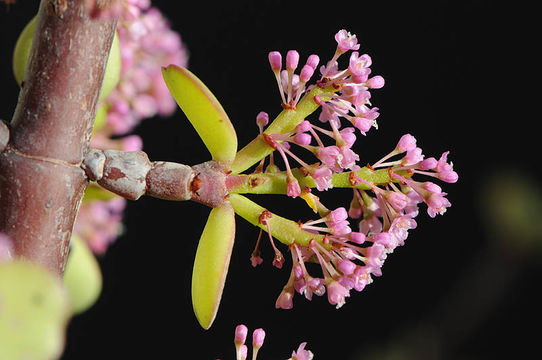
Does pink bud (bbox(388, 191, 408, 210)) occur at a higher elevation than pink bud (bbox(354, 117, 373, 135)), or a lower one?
lower

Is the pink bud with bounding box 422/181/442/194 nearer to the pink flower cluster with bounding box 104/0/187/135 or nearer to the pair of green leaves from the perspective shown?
the pair of green leaves

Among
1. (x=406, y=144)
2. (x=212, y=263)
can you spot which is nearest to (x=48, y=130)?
(x=212, y=263)

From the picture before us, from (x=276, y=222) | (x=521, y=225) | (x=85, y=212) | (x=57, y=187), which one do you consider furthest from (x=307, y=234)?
(x=521, y=225)

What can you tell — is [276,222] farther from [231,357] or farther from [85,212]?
[231,357]

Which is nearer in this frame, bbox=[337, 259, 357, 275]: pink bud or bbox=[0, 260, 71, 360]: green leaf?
bbox=[0, 260, 71, 360]: green leaf

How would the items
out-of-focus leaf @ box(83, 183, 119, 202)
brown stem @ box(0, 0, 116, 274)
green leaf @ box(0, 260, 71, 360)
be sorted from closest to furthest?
1. green leaf @ box(0, 260, 71, 360)
2. brown stem @ box(0, 0, 116, 274)
3. out-of-focus leaf @ box(83, 183, 119, 202)

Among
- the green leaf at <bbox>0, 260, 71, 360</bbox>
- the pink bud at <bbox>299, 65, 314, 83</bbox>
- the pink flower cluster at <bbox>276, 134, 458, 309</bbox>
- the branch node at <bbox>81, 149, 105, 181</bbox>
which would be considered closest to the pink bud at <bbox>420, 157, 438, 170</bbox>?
the pink flower cluster at <bbox>276, 134, 458, 309</bbox>

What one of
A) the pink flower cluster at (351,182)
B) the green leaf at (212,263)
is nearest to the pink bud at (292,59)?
the pink flower cluster at (351,182)

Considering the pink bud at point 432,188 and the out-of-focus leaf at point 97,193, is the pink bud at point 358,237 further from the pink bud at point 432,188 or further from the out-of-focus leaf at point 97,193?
the out-of-focus leaf at point 97,193
